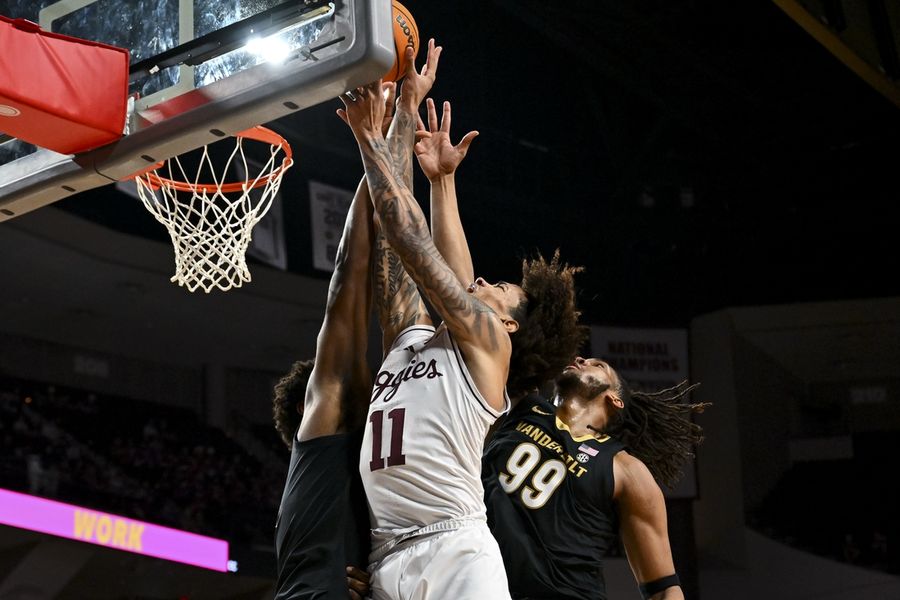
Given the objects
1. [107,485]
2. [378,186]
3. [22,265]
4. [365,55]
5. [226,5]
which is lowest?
[107,485]

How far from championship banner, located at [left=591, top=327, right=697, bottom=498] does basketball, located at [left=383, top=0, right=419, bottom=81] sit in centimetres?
1152

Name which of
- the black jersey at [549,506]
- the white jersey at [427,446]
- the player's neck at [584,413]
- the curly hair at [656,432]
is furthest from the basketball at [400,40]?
the curly hair at [656,432]

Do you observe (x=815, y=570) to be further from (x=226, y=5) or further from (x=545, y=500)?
(x=226, y=5)

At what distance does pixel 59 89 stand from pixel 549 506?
2055 mm

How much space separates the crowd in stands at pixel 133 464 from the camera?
35.9ft

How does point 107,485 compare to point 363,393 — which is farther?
point 107,485

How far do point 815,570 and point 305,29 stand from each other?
14597mm

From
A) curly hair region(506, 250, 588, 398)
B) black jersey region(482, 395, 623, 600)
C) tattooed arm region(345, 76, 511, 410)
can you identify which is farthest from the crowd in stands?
tattooed arm region(345, 76, 511, 410)

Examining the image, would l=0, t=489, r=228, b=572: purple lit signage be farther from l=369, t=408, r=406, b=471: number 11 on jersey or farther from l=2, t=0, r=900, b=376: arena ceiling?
l=369, t=408, r=406, b=471: number 11 on jersey

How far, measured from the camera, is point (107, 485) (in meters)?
12.3

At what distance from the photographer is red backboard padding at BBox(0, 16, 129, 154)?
10.0 feet

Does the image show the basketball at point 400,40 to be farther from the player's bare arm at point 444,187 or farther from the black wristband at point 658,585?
Result: the black wristband at point 658,585

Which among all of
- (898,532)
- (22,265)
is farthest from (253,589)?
(898,532)

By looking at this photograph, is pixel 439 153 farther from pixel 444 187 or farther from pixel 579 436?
pixel 579 436
